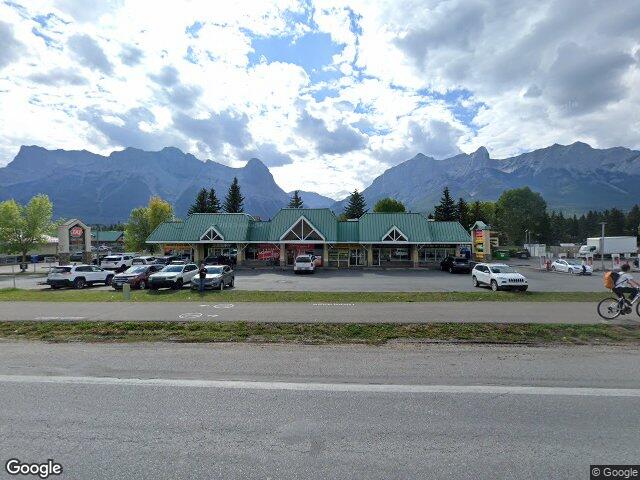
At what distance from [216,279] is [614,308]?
64.0ft

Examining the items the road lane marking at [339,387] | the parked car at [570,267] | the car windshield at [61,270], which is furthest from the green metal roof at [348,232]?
the road lane marking at [339,387]

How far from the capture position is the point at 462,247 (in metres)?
50.5

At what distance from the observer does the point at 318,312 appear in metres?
13.0

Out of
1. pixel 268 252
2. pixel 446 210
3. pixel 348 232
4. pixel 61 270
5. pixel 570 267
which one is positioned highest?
pixel 446 210

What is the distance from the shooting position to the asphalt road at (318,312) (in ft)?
38.4

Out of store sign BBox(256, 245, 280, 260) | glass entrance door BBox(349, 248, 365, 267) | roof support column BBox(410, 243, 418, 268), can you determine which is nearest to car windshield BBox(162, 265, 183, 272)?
store sign BBox(256, 245, 280, 260)

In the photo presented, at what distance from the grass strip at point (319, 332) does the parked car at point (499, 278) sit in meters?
11.2

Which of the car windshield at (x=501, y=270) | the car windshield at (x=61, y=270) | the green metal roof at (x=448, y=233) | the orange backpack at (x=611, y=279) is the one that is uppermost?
the green metal roof at (x=448, y=233)

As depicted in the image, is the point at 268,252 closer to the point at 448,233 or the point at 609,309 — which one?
the point at 448,233

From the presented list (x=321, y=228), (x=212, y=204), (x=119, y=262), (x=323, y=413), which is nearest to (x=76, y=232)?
(x=119, y=262)

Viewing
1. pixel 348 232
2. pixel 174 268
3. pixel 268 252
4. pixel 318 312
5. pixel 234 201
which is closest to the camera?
pixel 318 312

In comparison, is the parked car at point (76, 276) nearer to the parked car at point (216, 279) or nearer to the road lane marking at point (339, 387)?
the parked car at point (216, 279)

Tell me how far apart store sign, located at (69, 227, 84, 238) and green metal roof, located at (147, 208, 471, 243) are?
40.6ft

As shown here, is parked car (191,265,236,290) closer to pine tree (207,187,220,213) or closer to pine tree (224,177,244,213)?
pine tree (207,187,220,213)
